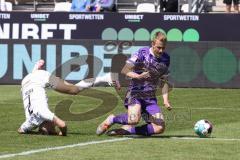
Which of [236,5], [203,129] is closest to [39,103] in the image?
[203,129]

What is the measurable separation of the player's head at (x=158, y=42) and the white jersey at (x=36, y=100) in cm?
202

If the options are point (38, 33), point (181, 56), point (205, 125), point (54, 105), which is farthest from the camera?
point (38, 33)

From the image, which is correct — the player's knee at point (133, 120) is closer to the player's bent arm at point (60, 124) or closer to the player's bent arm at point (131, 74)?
the player's bent arm at point (131, 74)

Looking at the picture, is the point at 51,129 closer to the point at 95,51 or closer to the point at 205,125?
the point at 205,125

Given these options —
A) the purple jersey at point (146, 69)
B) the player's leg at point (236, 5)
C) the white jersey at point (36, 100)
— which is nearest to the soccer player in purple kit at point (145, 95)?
the purple jersey at point (146, 69)

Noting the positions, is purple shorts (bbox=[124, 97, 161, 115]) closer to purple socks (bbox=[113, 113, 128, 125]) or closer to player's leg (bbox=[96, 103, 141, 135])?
player's leg (bbox=[96, 103, 141, 135])

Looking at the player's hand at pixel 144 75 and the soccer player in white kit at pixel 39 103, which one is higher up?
the player's hand at pixel 144 75

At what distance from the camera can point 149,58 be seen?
1409cm

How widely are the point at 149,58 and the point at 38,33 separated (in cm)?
1759

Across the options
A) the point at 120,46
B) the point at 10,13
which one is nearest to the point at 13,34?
the point at 10,13

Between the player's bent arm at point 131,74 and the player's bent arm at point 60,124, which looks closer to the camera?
the player's bent arm at point 131,74

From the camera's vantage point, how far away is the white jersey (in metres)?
14.1

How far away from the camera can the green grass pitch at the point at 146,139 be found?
38.2 ft

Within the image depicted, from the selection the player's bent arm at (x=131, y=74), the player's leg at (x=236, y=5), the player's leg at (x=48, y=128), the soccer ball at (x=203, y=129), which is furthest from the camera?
the player's leg at (x=236, y=5)
